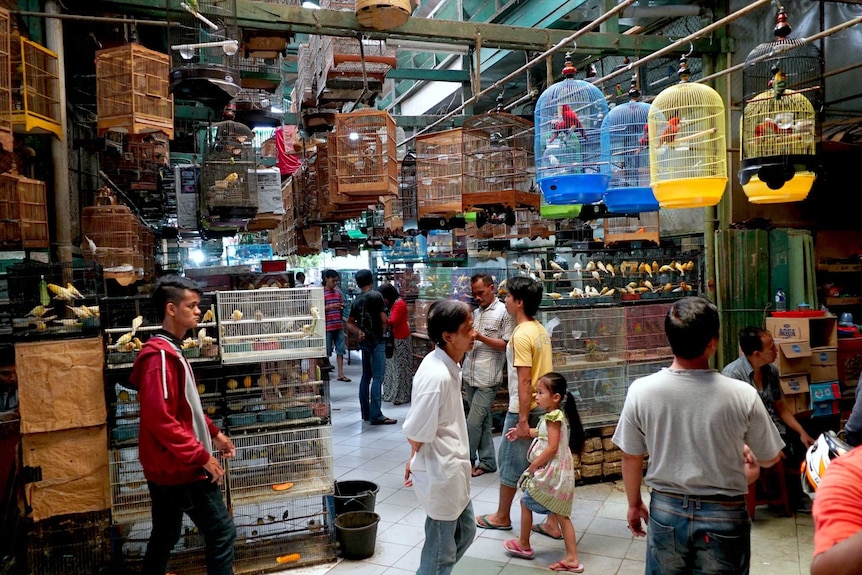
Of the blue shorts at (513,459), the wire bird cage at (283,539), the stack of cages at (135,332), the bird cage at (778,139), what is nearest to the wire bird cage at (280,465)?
the wire bird cage at (283,539)

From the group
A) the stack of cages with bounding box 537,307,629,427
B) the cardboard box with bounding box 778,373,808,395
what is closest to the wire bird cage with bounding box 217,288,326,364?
the stack of cages with bounding box 537,307,629,427

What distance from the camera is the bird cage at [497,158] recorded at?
5266 mm

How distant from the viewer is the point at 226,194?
5.78 m

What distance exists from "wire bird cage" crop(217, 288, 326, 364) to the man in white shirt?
1600 millimetres

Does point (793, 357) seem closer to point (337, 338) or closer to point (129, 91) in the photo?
point (129, 91)

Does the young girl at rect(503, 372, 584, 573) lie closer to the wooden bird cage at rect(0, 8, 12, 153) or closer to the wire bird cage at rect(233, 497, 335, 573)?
the wire bird cage at rect(233, 497, 335, 573)

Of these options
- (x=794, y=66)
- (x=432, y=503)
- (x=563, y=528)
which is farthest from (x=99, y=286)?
(x=794, y=66)

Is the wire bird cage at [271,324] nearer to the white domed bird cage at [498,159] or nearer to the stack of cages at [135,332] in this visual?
the stack of cages at [135,332]

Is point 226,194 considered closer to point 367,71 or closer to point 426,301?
point 367,71

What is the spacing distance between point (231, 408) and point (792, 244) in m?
5.15

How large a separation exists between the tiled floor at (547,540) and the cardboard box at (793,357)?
108cm

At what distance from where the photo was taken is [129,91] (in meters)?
4.20

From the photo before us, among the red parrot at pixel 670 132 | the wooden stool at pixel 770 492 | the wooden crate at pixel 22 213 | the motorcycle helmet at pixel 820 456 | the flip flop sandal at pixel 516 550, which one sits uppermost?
the red parrot at pixel 670 132

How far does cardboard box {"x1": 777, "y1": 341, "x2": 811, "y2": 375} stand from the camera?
181 inches
